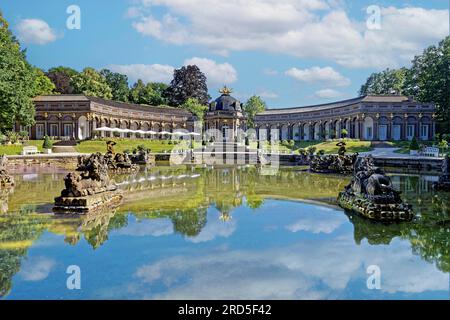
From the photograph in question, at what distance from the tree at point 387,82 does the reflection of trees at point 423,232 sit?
216 feet

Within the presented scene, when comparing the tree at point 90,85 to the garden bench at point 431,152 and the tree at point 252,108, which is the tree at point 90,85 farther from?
the garden bench at point 431,152

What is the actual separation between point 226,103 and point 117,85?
26.3 metres

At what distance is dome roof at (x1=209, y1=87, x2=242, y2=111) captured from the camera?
74.5m

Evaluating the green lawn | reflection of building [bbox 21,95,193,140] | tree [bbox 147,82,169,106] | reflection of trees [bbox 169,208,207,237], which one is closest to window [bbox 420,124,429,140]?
the green lawn

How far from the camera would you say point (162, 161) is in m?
42.8

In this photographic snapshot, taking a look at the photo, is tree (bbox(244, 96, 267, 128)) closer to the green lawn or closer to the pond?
the green lawn

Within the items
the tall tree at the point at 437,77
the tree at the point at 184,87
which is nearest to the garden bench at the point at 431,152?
the tall tree at the point at 437,77

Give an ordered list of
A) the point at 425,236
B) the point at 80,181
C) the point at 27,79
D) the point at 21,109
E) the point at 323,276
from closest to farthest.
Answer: the point at 323,276 < the point at 425,236 < the point at 80,181 < the point at 21,109 < the point at 27,79

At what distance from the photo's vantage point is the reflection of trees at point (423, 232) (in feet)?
27.9

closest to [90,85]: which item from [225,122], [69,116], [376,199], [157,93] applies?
[157,93]

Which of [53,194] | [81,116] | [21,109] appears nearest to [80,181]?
[53,194]
